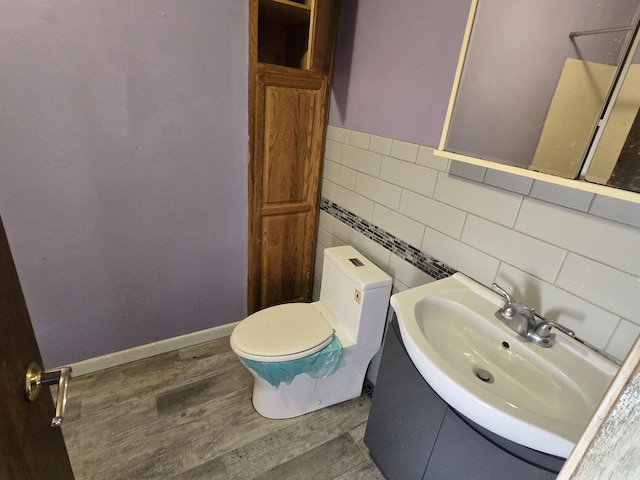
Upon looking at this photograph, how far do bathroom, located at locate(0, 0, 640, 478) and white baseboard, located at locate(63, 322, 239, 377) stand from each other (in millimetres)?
33

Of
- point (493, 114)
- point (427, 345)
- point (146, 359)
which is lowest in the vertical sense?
point (146, 359)

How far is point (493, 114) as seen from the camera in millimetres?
1059

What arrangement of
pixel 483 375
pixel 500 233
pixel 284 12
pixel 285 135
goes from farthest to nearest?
pixel 285 135, pixel 284 12, pixel 500 233, pixel 483 375

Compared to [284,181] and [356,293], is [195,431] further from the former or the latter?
[284,181]

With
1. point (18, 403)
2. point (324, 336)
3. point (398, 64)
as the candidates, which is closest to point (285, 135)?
point (398, 64)

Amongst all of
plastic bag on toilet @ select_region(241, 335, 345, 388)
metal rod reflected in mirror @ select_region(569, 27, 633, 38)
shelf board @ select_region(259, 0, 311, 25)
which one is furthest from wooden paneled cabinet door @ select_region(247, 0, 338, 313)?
metal rod reflected in mirror @ select_region(569, 27, 633, 38)

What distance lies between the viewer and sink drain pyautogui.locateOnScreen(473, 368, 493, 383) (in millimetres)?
932

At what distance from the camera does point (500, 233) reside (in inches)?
42.8

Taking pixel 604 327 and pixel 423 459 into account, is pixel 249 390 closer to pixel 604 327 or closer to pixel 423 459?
pixel 423 459

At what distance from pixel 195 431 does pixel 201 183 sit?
113 centimetres

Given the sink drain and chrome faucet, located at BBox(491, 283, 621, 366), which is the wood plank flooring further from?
chrome faucet, located at BBox(491, 283, 621, 366)

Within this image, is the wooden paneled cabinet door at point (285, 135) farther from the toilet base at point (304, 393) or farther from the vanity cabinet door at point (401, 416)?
the vanity cabinet door at point (401, 416)

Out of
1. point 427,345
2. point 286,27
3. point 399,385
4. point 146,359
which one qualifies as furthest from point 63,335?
point 286,27

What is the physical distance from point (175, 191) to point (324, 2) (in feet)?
3.54
